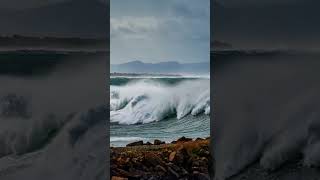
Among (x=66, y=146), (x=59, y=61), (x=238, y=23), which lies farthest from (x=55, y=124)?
(x=238, y=23)

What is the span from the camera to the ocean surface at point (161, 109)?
5.00m

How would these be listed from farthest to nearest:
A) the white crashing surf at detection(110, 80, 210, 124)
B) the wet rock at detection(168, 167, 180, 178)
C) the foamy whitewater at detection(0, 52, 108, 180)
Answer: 1. the wet rock at detection(168, 167, 180, 178)
2. the white crashing surf at detection(110, 80, 210, 124)
3. the foamy whitewater at detection(0, 52, 108, 180)

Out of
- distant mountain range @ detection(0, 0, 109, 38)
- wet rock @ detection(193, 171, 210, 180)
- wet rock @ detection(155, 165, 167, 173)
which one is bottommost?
wet rock @ detection(193, 171, 210, 180)

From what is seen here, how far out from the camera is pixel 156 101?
5086 mm

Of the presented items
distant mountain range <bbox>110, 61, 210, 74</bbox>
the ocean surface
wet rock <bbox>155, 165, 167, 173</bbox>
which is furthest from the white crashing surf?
wet rock <bbox>155, 165, 167, 173</bbox>

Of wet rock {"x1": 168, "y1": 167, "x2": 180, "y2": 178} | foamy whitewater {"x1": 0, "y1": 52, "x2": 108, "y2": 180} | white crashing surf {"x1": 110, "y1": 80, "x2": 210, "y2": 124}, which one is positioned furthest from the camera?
wet rock {"x1": 168, "y1": 167, "x2": 180, "y2": 178}

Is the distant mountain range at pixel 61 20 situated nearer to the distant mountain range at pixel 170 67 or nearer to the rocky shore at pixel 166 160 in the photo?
the distant mountain range at pixel 170 67

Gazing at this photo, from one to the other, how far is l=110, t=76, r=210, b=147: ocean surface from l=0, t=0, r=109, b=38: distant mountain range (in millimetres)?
609

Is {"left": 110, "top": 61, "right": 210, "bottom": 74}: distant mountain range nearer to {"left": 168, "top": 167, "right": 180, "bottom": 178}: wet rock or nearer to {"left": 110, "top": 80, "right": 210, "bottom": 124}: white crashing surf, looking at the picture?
{"left": 110, "top": 80, "right": 210, "bottom": 124}: white crashing surf

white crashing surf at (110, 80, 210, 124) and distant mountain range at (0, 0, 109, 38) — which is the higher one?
distant mountain range at (0, 0, 109, 38)

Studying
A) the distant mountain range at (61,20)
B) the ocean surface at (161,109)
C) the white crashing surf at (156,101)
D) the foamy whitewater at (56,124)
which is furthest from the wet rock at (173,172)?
the distant mountain range at (61,20)

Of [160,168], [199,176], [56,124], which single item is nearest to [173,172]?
[160,168]

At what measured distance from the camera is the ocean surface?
500 cm

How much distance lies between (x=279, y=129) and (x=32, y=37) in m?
2.23
